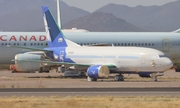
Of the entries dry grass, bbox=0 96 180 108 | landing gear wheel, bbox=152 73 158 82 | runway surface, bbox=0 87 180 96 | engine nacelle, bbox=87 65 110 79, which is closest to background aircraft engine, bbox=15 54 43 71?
engine nacelle, bbox=87 65 110 79

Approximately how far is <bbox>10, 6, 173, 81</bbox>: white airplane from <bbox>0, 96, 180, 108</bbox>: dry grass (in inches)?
716

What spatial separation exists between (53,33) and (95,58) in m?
7.46

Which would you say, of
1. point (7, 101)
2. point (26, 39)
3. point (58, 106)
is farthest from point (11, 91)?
point (26, 39)

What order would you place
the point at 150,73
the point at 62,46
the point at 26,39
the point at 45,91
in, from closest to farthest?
the point at 45,91 < the point at 150,73 < the point at 62,46 < the point at 26,39

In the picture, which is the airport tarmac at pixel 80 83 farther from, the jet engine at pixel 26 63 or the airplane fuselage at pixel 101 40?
the airplane fuselage at pixel 101 40

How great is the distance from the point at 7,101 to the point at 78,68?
82.0 feet

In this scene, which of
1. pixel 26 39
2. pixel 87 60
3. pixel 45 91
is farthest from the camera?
pixel 26 39

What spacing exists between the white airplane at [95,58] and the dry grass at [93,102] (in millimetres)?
18197

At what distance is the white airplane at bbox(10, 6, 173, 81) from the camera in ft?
164

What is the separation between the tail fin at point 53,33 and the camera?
58562 mm

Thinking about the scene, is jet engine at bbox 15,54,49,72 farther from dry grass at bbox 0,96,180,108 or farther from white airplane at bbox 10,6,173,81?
dry grass at bbox 0,96,180,108

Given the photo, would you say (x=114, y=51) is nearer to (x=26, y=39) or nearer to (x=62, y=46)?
(x=62, y=46)

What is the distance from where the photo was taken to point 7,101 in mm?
29438

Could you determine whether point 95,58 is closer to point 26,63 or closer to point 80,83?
point 80,83
